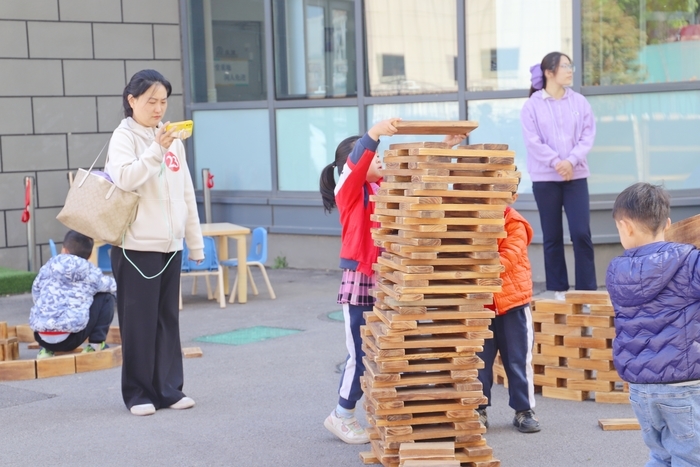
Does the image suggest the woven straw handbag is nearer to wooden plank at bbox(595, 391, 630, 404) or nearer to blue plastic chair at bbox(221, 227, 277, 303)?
wooden plank at bbox(595, 391, 630, 404)

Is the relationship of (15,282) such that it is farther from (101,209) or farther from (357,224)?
(357,224)

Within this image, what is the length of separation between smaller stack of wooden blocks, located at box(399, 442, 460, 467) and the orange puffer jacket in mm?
1017

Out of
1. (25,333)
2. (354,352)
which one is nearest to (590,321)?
(354,352)

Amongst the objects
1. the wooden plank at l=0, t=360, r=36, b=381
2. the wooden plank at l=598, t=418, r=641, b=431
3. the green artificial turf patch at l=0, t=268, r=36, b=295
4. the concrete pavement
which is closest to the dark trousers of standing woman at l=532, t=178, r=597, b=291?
the concrete pavement

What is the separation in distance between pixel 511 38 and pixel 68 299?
19.2 ft

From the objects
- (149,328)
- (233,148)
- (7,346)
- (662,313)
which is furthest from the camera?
(233,148)

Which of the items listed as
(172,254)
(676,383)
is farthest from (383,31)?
(676,383)

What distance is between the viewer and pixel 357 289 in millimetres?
5375

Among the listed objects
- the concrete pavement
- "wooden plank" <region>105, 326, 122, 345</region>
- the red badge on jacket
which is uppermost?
the red badge on jacket

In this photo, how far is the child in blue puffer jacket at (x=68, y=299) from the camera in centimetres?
752

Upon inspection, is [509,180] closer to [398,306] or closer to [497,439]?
[398,306]

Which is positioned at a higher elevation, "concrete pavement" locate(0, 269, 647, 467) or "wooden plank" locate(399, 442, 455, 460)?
"wooden plank" locate(399, 442, 455, 460)

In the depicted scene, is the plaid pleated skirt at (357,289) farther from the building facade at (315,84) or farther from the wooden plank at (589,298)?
the building facade at (315,84)

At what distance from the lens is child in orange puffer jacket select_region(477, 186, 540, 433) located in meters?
5.54
